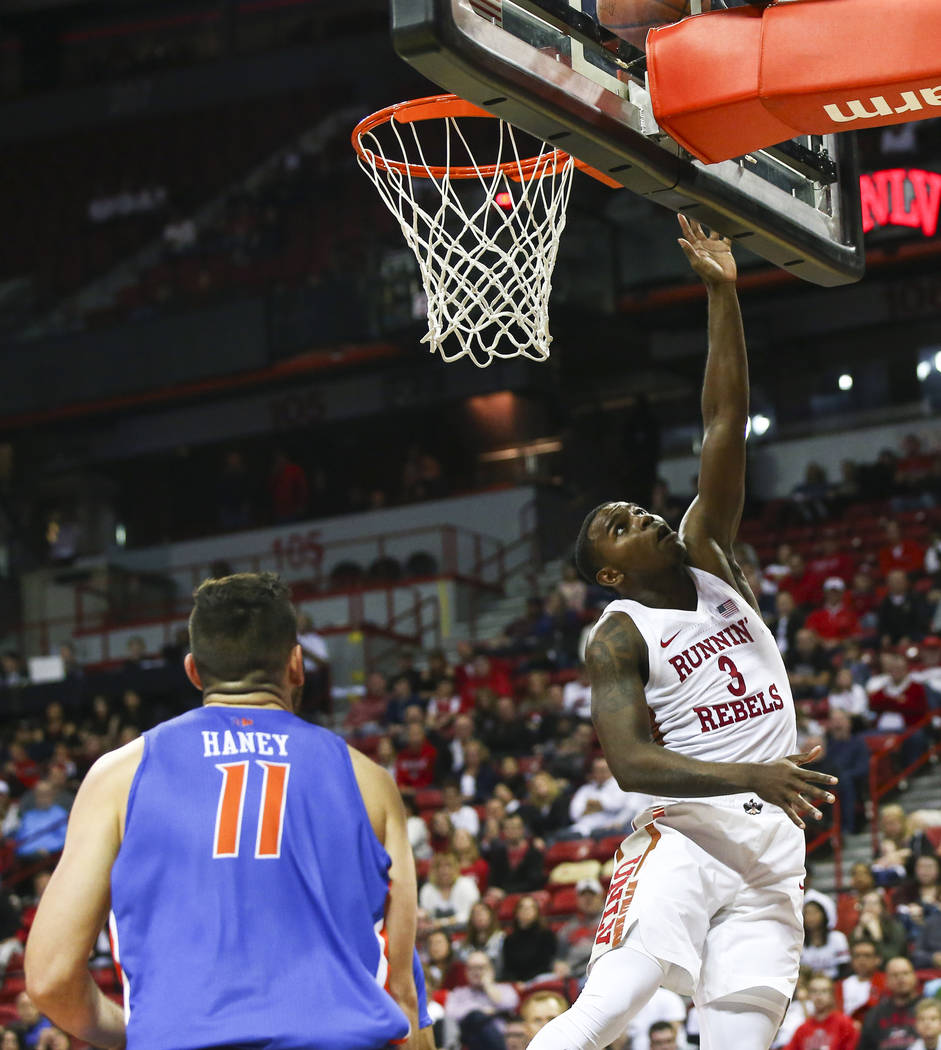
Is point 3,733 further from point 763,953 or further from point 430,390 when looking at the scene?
point 763,953

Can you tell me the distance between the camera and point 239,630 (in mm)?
3561

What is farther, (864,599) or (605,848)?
(864,599)

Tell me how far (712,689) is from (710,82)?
72.5 inches

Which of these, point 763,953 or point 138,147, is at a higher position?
point 138,147

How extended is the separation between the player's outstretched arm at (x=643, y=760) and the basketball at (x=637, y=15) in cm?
182

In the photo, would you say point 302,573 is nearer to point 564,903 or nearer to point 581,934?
point 564,903

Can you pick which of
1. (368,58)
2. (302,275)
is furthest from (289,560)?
(368,58)

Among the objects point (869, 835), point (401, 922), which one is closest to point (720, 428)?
point (401, 922)

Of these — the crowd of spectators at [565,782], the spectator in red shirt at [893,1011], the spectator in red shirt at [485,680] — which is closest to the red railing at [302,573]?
the crowd of spectators at [565,782]

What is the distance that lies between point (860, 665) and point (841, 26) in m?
10.3

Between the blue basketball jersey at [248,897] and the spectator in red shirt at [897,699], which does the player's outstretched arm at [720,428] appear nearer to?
the blue basketball jersey at [248,897]

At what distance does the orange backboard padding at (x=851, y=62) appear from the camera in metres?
4.86

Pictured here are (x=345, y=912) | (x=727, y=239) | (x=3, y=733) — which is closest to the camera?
(x=345, y=912)

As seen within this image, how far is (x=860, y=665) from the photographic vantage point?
14.6m
